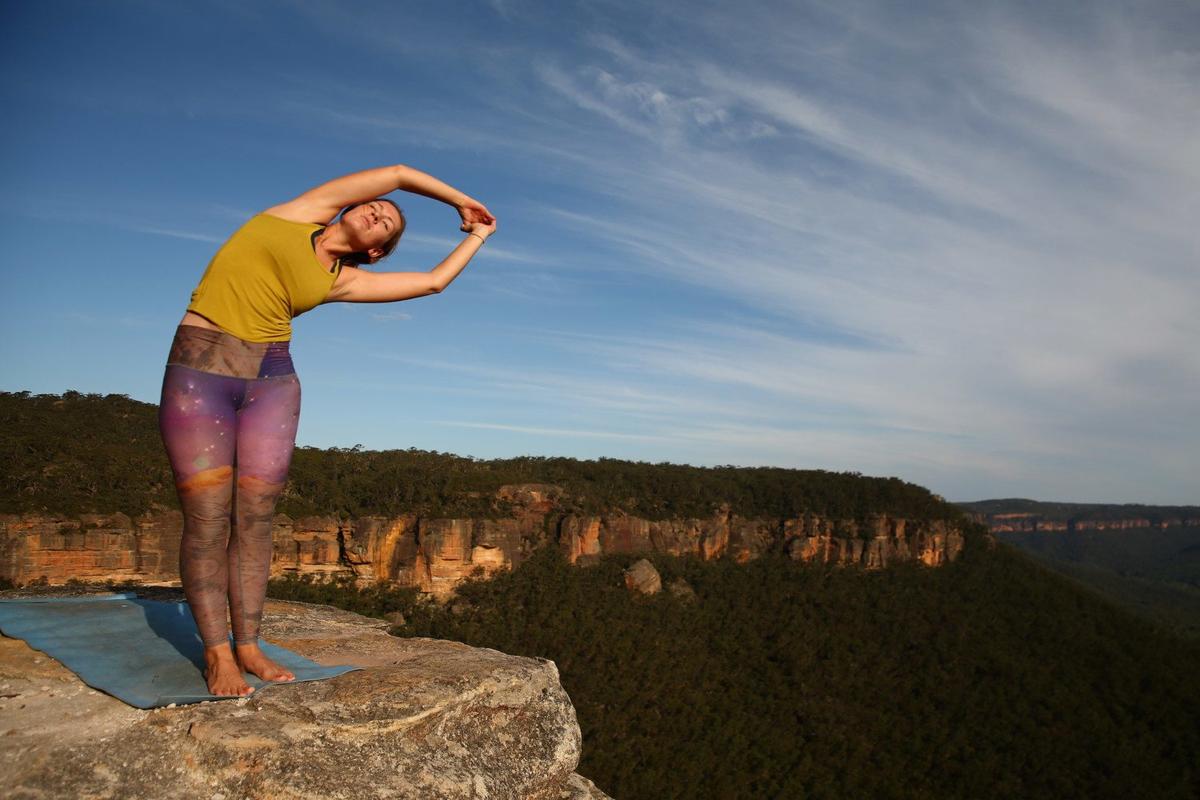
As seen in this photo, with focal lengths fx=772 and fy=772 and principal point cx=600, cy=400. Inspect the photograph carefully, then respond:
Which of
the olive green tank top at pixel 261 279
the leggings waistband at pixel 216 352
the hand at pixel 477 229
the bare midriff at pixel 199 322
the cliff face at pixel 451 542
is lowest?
the cliff face at pixel 451 542

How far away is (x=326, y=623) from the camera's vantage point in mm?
5637

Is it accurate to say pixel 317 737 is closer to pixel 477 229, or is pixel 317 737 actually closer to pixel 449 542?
pixel 477 229

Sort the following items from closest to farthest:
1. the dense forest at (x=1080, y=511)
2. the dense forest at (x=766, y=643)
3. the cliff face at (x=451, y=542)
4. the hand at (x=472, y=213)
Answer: the hand at (x=472, y=213) → the cliff face at (x=451, y=542) → the dense forest at (x=766, y=643) → the dense forest at (x=1080, y=511)

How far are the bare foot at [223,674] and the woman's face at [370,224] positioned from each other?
204 centimetres

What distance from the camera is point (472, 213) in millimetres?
4152

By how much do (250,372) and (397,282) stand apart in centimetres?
86

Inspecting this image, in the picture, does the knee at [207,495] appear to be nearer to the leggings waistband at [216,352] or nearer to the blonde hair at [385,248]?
the leggings waistband at [216,352]

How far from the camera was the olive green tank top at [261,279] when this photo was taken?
3504 millimetres

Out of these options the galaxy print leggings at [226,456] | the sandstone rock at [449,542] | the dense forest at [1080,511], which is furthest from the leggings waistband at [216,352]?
the dense forest at [1080,511]

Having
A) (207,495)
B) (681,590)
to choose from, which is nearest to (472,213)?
(207,495)

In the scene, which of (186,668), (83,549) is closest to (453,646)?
(186,668)

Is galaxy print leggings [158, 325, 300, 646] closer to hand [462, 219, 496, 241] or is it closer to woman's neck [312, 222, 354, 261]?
woman's neck [312, 222, 354, 261]

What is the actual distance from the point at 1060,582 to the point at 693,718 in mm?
40334

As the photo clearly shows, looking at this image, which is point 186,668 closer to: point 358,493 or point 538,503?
point 358,493
